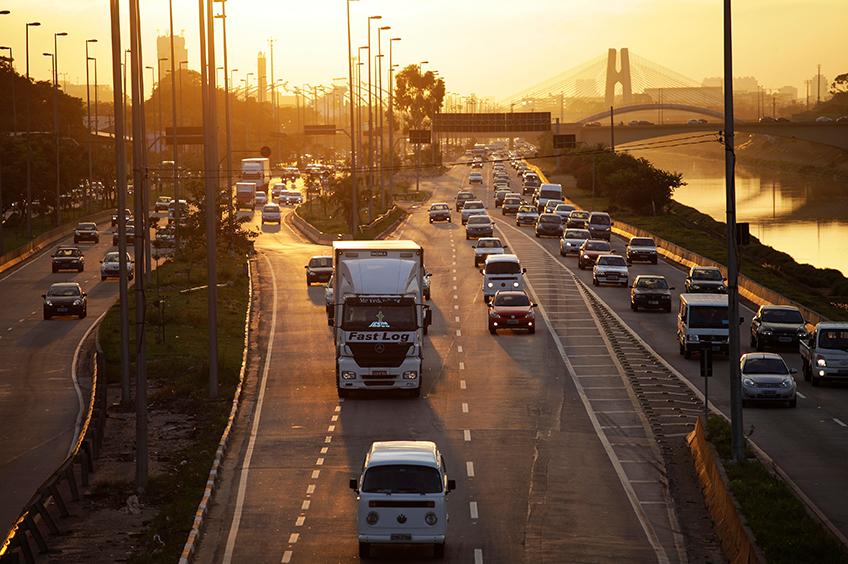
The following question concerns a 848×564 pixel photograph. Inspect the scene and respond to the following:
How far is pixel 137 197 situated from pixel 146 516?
285 inches

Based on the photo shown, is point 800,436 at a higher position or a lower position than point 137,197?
lower

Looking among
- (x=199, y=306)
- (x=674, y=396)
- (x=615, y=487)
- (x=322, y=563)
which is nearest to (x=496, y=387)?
(x=674, y=396)

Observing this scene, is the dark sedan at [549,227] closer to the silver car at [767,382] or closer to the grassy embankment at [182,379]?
the grassy embankment at [182,379]

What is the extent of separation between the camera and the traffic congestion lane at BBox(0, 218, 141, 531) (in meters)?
37.8

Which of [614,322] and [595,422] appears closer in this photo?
[595,422]

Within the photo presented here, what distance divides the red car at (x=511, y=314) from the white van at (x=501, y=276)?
7954 mm

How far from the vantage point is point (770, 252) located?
104062 mm

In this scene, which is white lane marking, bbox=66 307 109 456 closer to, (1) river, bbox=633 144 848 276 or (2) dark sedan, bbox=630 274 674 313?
(2) dark sedan, bbox=630 274 674 313

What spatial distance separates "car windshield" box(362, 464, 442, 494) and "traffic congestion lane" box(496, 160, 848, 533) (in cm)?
852

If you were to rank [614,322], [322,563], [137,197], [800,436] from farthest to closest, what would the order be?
[614,322] < [800,436] < [137,197] < [322,563]

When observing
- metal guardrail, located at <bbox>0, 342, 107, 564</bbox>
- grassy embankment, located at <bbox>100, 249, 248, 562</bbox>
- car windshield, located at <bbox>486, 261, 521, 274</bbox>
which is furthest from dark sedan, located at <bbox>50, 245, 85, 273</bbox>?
metal guardrail, located at <bbox>0, 342, 107, 564</bbox>

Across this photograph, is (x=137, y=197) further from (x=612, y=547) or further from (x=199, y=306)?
(x=199, y=306)

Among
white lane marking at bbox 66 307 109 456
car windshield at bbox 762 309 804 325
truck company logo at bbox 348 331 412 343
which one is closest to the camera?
white lane marking at bbox 66 307 109 456

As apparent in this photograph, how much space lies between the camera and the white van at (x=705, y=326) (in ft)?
168
